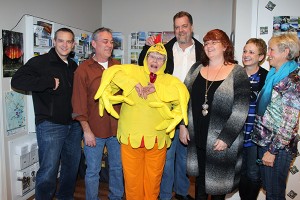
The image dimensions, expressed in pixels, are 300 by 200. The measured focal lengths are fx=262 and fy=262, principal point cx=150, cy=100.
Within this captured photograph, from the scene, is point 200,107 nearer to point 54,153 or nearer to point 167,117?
point 167,117

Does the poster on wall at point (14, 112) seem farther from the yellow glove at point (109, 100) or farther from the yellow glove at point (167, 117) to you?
the yellow glove at point (167, 117)

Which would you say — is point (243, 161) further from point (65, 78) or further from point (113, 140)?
point (65, 78)

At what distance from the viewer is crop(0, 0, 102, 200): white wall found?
219 centimetres

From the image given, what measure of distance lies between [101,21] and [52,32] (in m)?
1.46

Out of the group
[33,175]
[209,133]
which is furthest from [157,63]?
[33,175]

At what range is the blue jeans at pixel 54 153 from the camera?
6.70 feet

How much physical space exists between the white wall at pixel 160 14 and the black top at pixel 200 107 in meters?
1.95

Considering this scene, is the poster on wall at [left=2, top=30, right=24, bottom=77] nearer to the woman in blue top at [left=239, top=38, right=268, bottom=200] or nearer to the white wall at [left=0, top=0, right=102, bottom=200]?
the white wall at [left=0, top=0, right=102, bottom=200]

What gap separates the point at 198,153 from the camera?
1820mm

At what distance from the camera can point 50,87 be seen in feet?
6.44

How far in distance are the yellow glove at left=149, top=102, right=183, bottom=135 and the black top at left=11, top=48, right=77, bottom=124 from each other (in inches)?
29.4

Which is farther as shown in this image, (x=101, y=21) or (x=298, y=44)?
(x=101, y=21)

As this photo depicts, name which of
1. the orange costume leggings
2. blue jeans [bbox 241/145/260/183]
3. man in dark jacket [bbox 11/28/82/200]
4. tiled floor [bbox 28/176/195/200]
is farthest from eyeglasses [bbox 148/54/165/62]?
tiled floor [bbox 28/176/195/200]

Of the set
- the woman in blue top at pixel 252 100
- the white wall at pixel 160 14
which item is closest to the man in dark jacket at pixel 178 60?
the woman in blue top at pixel 252 100
